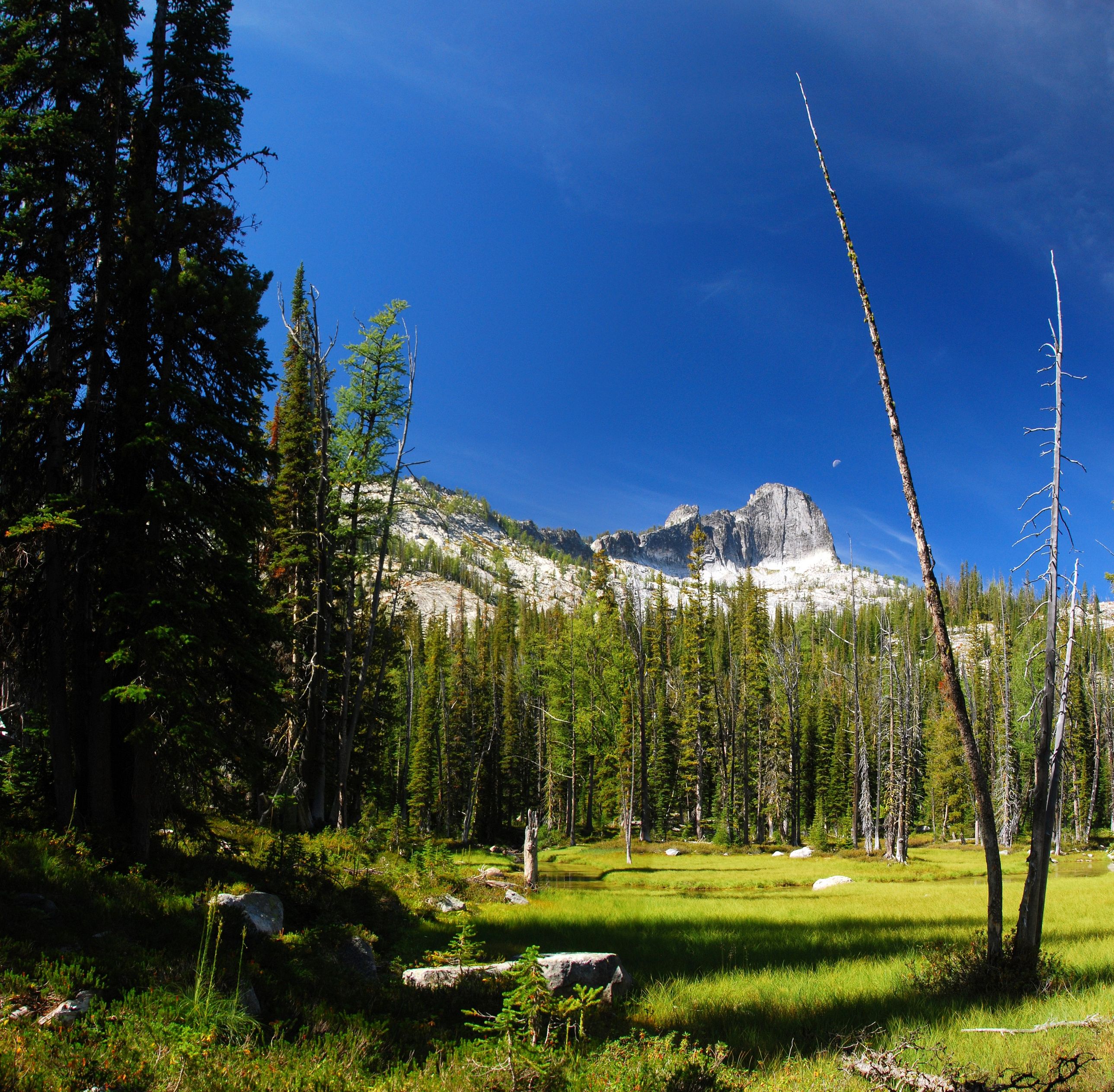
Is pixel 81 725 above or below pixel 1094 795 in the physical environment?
above

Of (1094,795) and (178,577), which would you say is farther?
(1094,795)

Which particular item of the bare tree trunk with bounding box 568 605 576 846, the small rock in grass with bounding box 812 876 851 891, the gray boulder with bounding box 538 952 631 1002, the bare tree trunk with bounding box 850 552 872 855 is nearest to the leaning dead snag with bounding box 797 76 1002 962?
the gray boulder with bounding box 538 952 631 1002

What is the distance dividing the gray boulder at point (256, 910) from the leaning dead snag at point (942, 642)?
32.8 ft

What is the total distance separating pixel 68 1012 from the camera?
5.27m

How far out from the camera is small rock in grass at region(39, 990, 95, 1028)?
5.07 metres

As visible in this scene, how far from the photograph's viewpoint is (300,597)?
20.2 m

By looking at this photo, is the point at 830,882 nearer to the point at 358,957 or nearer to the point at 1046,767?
the point at 1046,767

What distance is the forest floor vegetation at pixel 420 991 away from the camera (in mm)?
5129

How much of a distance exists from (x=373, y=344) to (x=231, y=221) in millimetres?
9402

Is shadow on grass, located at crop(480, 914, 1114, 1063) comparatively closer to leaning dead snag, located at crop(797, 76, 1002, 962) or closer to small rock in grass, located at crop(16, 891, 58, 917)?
leaning dead snag, located at crop(797, 76, 1002, 962)

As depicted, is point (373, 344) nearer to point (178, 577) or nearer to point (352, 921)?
point (178, 577)

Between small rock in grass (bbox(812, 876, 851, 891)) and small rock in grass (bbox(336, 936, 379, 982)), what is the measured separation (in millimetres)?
19933

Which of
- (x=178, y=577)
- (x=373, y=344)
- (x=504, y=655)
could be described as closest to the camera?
(x=178, y=577)

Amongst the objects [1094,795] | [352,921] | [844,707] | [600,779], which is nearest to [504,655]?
[600,779]
